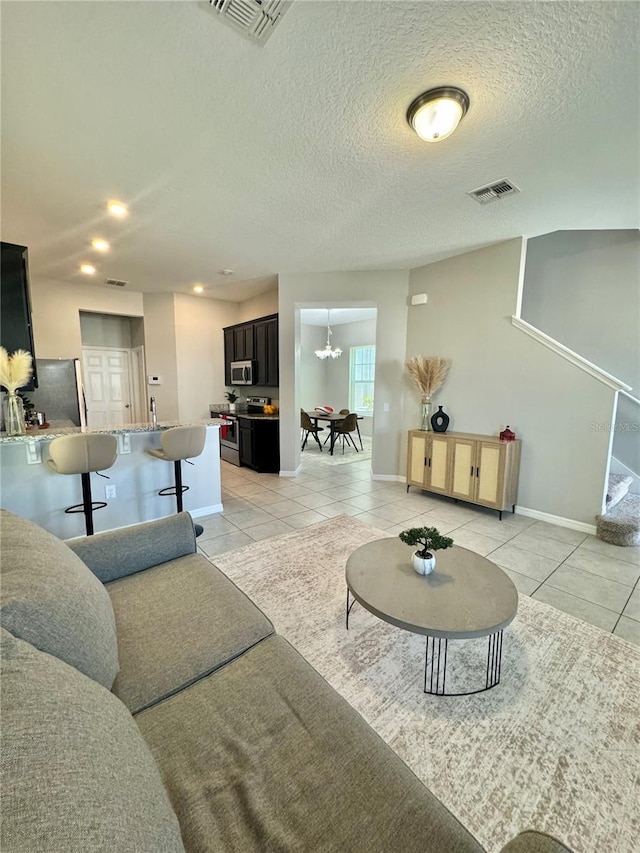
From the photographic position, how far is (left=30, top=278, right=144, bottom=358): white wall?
5422 millimetres

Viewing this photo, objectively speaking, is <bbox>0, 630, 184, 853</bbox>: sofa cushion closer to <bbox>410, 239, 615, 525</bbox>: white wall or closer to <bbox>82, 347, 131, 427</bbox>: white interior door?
<bbox>410, 239, 615, 525</bbox>: white wall

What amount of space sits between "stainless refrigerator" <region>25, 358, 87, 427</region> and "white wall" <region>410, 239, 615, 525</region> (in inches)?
208

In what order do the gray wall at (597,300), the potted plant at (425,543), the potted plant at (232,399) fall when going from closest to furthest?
1. the potted plant at (425,543)
2. the gray wall at (597,300)
3. the potted plant at (232,399)

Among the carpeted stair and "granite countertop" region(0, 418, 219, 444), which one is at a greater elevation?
"granite countertop" region(0, 418, 219, 444)

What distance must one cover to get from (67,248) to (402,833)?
216 inches

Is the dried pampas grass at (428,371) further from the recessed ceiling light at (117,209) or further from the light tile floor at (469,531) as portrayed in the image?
the recessed ceiling light at (117,209)

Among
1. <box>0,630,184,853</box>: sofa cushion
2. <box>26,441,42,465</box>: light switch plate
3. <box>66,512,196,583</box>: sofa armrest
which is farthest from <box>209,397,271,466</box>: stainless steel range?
<box>0,630,184,853</box>: sofa cushion

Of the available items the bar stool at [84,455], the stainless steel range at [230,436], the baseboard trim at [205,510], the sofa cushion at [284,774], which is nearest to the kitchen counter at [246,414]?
the stainless steel range at [230,436]

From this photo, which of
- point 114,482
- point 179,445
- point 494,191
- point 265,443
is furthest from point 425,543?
point 265,443

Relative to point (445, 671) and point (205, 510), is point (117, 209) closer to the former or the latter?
point (205, 510)

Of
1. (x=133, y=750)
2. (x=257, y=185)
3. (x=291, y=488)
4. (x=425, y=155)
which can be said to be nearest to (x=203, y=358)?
(x=291, y=488)

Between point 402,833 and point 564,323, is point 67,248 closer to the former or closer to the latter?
point 402,833

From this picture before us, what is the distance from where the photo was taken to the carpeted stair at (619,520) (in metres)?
3.11

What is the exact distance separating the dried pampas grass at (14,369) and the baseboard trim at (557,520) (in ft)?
15.8
